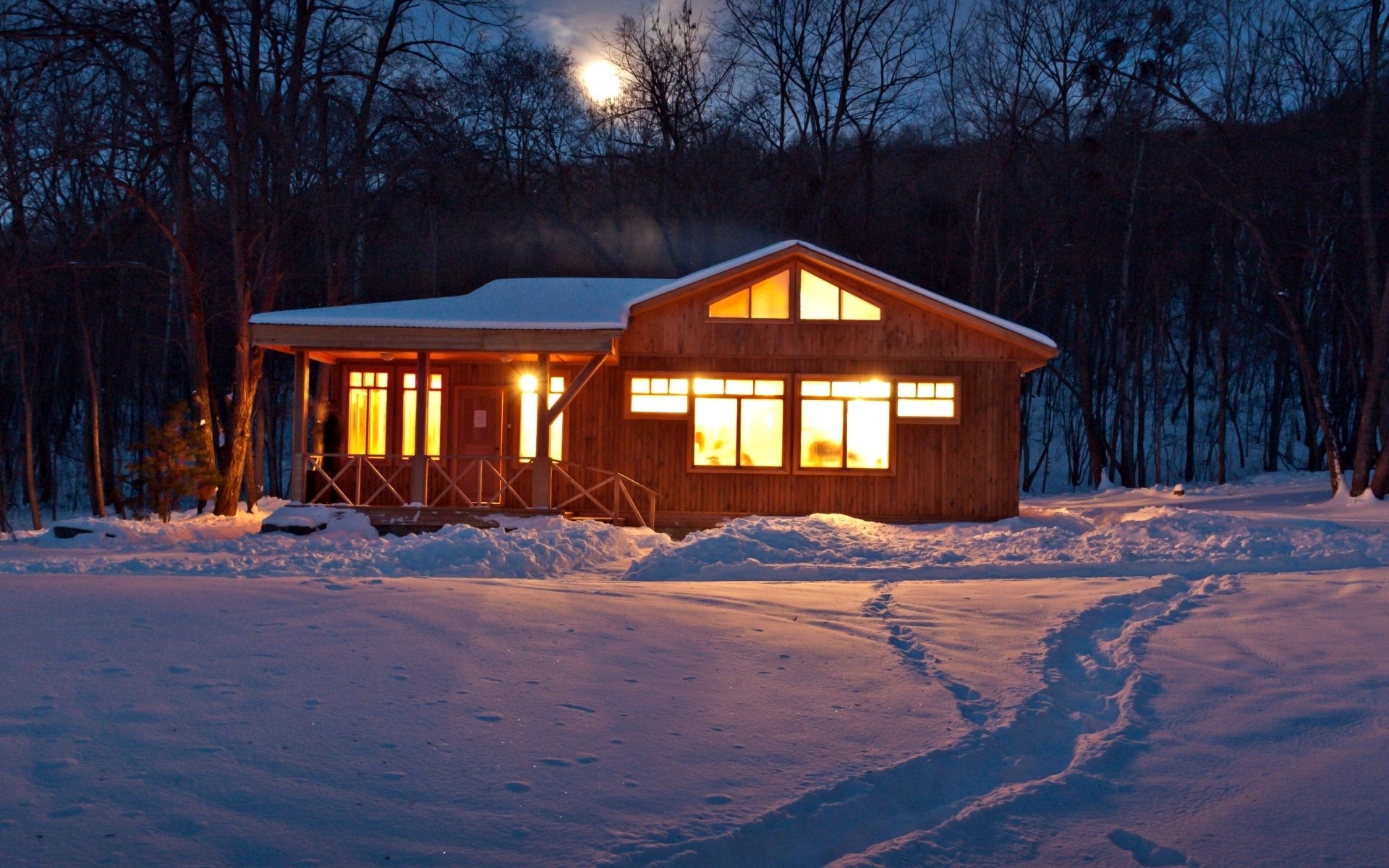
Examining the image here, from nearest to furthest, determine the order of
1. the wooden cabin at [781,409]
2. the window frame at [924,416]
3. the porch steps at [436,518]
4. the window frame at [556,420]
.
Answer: the porch steps at [436,518], the wooden cabin at [781,409], the window frame at [924,416], the window frame at [556,420]

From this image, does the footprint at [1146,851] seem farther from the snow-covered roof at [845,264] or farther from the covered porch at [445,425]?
the snow-covered roof at [845,264]

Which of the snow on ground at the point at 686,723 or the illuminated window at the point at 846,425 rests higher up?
the illuminated window at the point at 846,425

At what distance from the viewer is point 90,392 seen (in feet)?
83.2

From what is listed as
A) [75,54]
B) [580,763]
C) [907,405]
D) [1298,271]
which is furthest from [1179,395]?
[580,763]

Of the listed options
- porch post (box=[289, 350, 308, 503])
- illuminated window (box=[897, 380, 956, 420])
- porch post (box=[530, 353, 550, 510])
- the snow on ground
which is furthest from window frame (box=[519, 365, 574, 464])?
the snow on ground

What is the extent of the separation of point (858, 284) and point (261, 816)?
15.2m

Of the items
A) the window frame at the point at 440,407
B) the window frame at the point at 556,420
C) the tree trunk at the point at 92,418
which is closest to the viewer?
the window frame at the point at 556,420

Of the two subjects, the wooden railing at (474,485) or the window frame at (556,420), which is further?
the window frame at (556,420)

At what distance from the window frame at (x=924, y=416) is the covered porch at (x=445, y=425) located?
4.65 metres

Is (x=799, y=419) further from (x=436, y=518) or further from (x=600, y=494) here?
(x=436, y=518)

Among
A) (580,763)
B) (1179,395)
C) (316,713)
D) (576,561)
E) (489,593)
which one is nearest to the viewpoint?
(580,763)

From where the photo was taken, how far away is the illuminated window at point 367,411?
1891 cm

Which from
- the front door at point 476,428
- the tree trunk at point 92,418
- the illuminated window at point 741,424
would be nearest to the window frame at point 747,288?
the illuminated window at point 741,424

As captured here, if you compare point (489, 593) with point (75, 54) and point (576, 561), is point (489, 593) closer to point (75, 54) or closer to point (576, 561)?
point (576, 561)
